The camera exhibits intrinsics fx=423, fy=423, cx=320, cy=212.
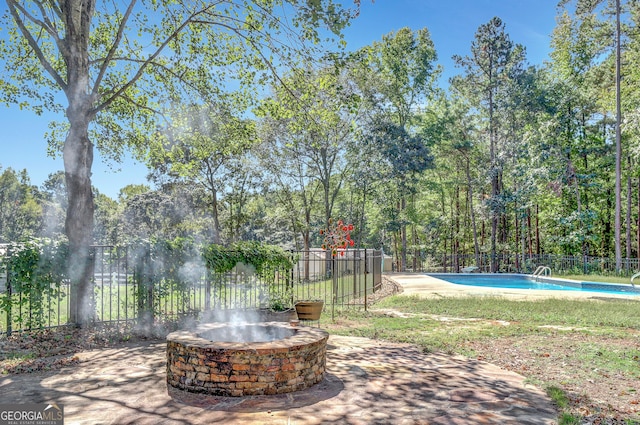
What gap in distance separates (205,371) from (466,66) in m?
21.8

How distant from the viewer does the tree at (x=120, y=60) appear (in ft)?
22.6

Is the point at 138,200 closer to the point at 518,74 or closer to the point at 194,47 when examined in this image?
the point at 194,47

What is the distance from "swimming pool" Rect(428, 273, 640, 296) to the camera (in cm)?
1440

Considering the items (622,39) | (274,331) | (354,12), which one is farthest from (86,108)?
(622,39)

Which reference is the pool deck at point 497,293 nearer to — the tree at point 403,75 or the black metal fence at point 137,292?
the black metal fence at point 137,292

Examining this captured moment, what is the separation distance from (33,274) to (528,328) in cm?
775

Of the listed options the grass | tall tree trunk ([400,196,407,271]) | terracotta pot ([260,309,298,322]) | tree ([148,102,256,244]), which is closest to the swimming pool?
tall tree trunk ([400,196,407,271])

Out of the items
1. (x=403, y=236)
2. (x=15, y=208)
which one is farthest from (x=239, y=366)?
(x=15, y=208)

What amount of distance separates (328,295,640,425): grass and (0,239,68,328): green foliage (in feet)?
14.4

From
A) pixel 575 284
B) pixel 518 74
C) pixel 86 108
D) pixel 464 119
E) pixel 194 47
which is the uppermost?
pixel 518 74

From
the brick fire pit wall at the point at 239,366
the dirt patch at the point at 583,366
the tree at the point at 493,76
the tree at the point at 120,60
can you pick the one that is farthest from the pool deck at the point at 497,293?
the tree at the point at 493,76

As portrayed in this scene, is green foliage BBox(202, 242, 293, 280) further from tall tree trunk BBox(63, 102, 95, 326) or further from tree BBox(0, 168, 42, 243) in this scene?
tree BBox(0, 168, 42, 243)

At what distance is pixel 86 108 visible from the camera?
→ 23.3ft

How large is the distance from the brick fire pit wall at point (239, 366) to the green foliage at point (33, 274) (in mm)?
2872
